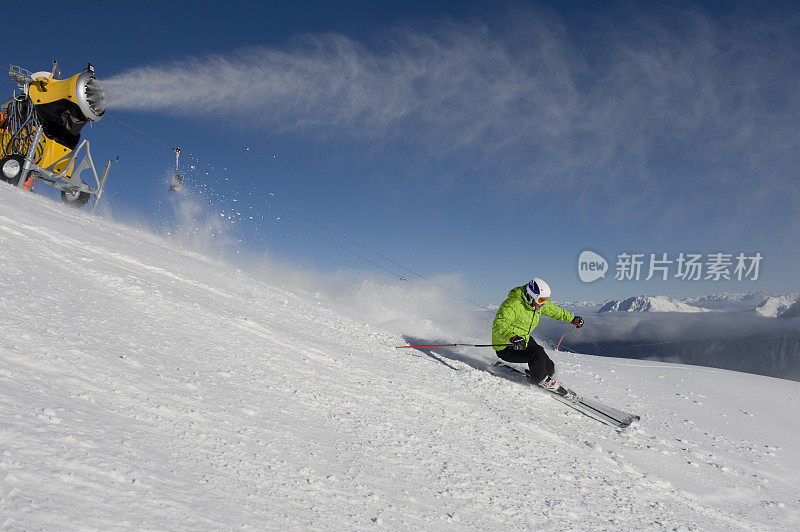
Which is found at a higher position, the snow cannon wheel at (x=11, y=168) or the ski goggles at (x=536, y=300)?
the snow cannon wheel at (x=11, y=168)

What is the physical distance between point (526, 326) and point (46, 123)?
18.2 m

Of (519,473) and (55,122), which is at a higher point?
(55,122)

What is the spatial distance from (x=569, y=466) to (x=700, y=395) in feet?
21.1

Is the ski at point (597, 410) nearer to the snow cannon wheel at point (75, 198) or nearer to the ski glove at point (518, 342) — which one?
the ski glove at point (518, 342)

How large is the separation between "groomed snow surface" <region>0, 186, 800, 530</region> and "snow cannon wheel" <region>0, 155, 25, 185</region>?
949 cm

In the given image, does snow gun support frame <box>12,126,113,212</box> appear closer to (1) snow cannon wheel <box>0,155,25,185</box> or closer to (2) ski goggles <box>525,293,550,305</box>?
(1) snow cannon wheel <box>0,155,25,185</box>

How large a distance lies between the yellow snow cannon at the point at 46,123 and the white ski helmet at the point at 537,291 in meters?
16.2

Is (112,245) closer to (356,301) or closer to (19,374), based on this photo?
(19,374)

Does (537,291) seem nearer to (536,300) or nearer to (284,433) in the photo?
(536,300)

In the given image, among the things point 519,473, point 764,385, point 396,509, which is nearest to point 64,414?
point 396,509

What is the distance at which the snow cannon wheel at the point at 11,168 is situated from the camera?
50.2 feet

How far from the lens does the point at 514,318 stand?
28.1 ft

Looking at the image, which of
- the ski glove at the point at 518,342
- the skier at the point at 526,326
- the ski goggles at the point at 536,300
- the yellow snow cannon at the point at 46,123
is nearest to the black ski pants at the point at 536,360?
the skier at the point at 526,326

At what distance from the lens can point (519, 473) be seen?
167 inches
